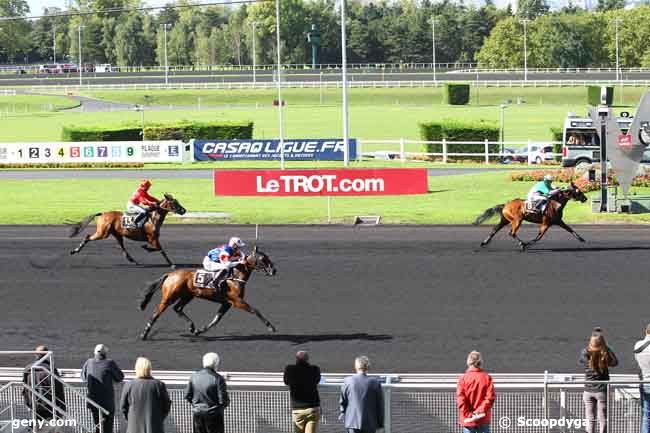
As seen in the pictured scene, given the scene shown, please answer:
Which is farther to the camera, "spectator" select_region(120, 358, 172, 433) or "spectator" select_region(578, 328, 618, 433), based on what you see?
"spectator" select_region(578, 328, 618, 433)

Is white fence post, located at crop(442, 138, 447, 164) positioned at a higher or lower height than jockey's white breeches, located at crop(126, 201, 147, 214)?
lower

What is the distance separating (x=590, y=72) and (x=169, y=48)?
69.4 metres

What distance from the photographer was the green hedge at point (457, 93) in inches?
3482

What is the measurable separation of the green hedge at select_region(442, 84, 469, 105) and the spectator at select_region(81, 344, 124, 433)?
79.6 metres

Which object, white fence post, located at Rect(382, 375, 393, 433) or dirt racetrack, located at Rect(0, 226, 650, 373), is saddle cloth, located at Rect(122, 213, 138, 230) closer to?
dirt racetrack, located at Rect(0, 226, 650, 373)

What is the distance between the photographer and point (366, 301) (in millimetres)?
18812

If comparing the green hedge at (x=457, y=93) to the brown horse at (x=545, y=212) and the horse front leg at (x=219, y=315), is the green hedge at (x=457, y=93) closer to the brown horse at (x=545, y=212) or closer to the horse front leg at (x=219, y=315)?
the brown horse at (x=545, y=212)

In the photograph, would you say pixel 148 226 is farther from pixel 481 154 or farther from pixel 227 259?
pixel 481 154

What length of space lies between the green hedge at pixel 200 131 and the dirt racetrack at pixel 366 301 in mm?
27583

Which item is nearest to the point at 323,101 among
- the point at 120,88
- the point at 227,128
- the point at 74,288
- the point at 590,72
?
the point at 120,88

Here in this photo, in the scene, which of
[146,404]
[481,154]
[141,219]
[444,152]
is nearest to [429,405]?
[146,404]

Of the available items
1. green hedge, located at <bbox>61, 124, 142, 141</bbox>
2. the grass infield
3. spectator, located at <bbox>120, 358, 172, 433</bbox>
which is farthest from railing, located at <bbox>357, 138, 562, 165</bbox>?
spectator, located at <bbox>120, 358, 172, 433</bbox>

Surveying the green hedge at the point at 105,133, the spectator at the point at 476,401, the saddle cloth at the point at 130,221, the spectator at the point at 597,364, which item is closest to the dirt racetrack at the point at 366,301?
the saddle cloth at the point at 130,221

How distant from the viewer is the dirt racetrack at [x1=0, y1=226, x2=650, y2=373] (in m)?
15.3
